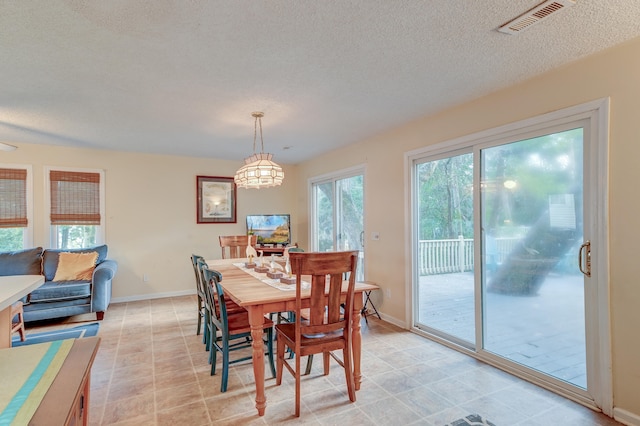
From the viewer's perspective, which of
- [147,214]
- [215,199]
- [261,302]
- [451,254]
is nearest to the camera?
[261,302]

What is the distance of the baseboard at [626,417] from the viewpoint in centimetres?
201

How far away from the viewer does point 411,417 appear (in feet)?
6.93

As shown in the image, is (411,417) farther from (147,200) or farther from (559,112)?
(147,200)

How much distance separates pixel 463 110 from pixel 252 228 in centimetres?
387

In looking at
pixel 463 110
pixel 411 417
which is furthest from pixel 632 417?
pixel 463 110

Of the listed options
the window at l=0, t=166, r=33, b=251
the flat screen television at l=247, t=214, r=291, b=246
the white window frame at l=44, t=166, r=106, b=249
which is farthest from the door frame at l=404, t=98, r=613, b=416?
the window at l=0, t=166, r=33, b=251

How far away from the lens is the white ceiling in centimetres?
173

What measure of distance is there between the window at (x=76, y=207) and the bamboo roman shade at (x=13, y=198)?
0.30m

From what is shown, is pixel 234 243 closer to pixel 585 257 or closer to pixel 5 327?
pixel 5 327

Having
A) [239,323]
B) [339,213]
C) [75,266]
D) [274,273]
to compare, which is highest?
[339,213]

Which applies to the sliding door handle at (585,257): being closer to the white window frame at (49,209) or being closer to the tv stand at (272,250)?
the tv stand at (272,250)

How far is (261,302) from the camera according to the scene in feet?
7.07

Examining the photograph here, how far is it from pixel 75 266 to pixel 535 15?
5.42m

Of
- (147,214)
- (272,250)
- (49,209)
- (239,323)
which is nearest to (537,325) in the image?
(239,323)
